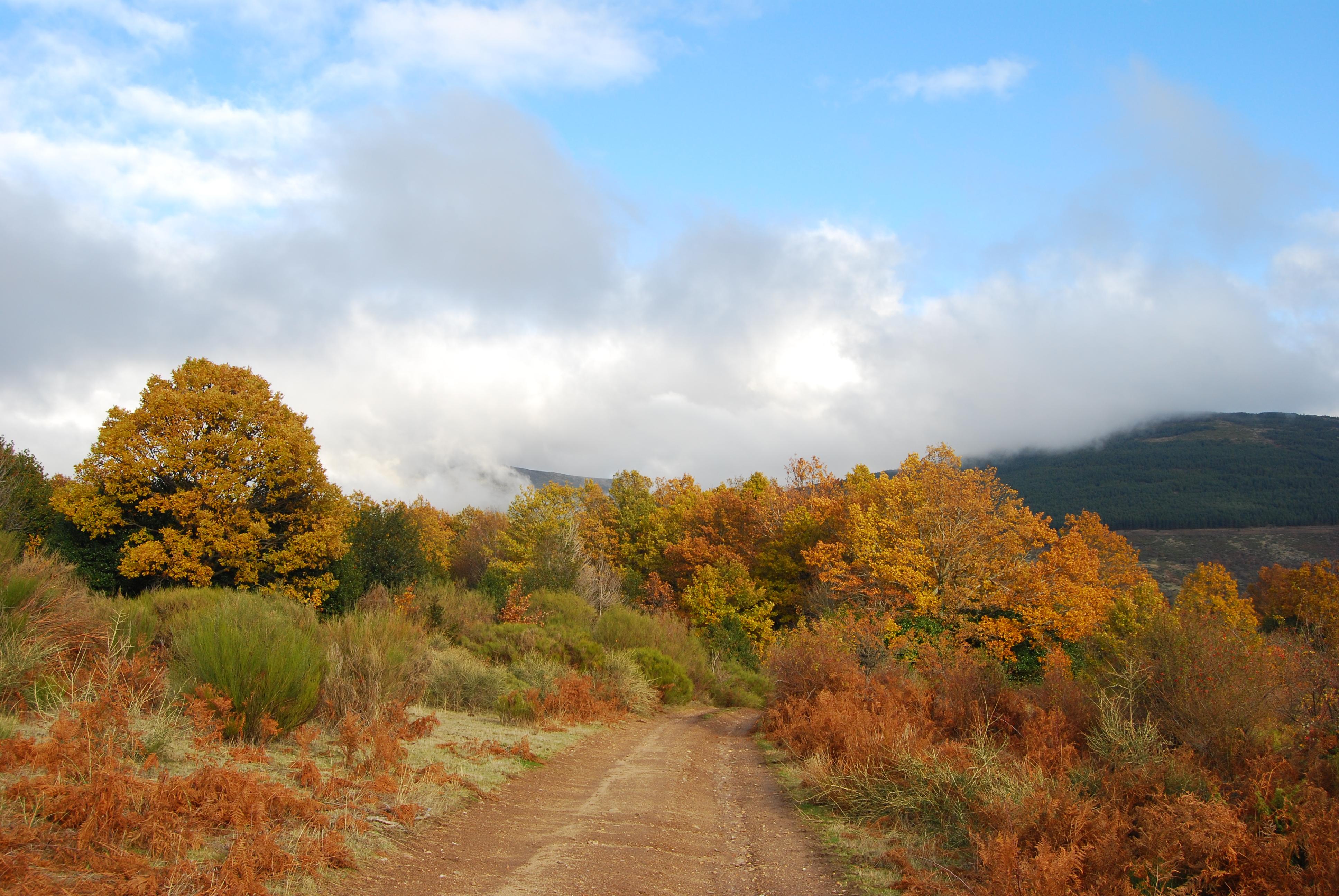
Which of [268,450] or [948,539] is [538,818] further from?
[948,539]

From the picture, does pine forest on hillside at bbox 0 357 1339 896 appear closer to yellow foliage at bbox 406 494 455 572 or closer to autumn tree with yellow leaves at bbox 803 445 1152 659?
autumn tree with yellow leaves at bbox 803 445 1152 659

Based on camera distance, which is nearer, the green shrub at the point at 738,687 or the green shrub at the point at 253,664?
the green shrub at the point at 253,664

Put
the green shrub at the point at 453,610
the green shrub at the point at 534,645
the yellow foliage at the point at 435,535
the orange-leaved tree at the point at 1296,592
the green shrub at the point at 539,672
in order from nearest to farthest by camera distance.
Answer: the green shrub at the point at 539,672
the green shrub at the point at 534,645
the green shrub at the point at 453,610
the orange-leaved tree at the point at 1296,592
the yellow foliage at the point at 435,535

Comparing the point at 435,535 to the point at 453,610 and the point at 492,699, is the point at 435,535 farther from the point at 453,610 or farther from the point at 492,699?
the point at 492,699

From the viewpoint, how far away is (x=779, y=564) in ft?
129

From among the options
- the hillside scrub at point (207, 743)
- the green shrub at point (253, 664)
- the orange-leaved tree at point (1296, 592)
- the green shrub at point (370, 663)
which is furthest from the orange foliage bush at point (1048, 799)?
the orange-leaved tree at point (1296, 592)

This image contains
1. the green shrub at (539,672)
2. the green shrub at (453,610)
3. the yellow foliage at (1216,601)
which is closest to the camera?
the yellow foliage at (1216,601)

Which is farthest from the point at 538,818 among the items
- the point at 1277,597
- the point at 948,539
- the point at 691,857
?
the point at 1277,597

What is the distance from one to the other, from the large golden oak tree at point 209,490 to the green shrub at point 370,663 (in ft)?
45.7

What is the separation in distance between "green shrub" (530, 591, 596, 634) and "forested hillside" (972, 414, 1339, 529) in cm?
8825

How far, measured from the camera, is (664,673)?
21.2 m

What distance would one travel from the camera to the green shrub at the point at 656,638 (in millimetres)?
22828

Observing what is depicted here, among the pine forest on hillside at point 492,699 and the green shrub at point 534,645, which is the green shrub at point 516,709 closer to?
the pine forest on hillside at point 492,699

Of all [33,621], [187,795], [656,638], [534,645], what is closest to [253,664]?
[33,621]
